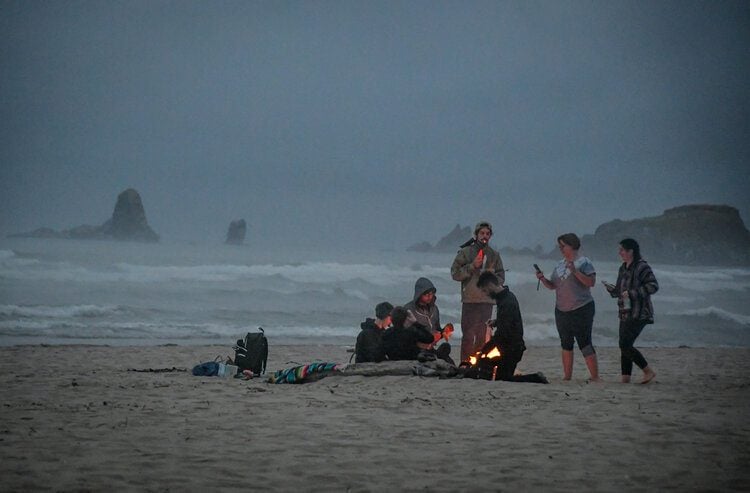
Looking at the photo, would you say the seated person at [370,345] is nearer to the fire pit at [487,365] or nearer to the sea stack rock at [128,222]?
the fire pit at [487,365]

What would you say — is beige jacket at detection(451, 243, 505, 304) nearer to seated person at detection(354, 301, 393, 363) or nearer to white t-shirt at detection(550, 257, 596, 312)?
white t-shirt at detection(550, 257, 596, 312)

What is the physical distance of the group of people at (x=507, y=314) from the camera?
334 inches

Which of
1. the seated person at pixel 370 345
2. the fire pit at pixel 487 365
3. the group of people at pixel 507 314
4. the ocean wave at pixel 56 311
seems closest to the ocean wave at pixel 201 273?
the ocean wave at pixel 56 311

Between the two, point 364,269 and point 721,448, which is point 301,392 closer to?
point 721,448

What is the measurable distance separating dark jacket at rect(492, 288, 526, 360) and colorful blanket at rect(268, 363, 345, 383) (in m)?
2.01

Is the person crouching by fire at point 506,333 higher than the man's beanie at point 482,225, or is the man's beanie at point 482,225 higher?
the man's beanie at point 482,225

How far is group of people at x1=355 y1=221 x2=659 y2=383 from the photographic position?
8.48 meters

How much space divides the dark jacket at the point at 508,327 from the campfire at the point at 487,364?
0.11m

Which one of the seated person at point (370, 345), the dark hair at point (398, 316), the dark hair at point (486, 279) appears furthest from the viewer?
the seated person at point (370, 345)

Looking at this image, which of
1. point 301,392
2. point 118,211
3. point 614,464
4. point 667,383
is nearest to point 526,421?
point 614,464

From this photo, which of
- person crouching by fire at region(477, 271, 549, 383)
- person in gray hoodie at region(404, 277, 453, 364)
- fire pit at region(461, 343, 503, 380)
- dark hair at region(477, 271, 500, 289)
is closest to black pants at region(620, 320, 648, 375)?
person crouching by fire at region(477, 271, 549, 383)

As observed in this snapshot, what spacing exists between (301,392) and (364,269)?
3188 centimetres

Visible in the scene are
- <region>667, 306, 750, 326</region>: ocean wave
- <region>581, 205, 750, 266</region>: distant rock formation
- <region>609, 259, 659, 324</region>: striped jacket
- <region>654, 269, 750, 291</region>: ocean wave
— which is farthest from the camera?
<region>581, 205, 750, 266</region>: distant rock formation

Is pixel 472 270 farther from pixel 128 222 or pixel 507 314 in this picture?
pixel 128 222
